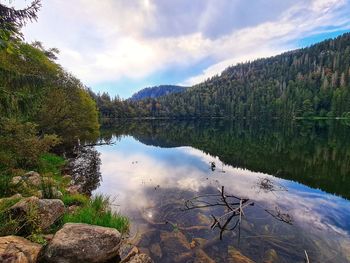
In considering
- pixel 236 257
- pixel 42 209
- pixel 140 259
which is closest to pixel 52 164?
pixel 42 209

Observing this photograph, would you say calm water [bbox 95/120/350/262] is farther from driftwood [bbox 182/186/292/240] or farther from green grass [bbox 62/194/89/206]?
green grass [bbox 62/194/89/206]

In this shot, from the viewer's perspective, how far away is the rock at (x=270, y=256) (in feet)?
34.4

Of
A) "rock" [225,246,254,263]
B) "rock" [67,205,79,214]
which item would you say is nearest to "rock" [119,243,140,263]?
"rock" [67,205,79,214]

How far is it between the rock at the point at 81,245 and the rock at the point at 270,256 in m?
6.13

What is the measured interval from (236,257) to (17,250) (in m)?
8.07

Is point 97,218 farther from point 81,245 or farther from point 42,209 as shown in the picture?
point 81,245

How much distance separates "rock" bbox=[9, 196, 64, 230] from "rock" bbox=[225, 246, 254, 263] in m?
7.47

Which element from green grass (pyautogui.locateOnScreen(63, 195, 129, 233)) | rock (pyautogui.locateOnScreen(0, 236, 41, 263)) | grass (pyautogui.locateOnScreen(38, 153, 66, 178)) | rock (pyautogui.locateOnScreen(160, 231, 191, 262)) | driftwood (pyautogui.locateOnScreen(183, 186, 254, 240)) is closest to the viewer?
rock (pyautogui.locateOnScreen(0, 236, 41, 263))

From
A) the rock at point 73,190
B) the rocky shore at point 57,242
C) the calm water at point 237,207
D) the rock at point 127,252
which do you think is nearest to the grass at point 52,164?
the rock at point 73,190

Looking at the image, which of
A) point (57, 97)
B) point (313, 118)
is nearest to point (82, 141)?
point (57, 97)

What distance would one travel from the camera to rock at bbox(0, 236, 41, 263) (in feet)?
22.2

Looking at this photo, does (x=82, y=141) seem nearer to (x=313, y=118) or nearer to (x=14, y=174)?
(x=14, y=174)

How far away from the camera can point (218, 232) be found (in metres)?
12.8

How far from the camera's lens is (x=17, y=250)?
7.25 metres
